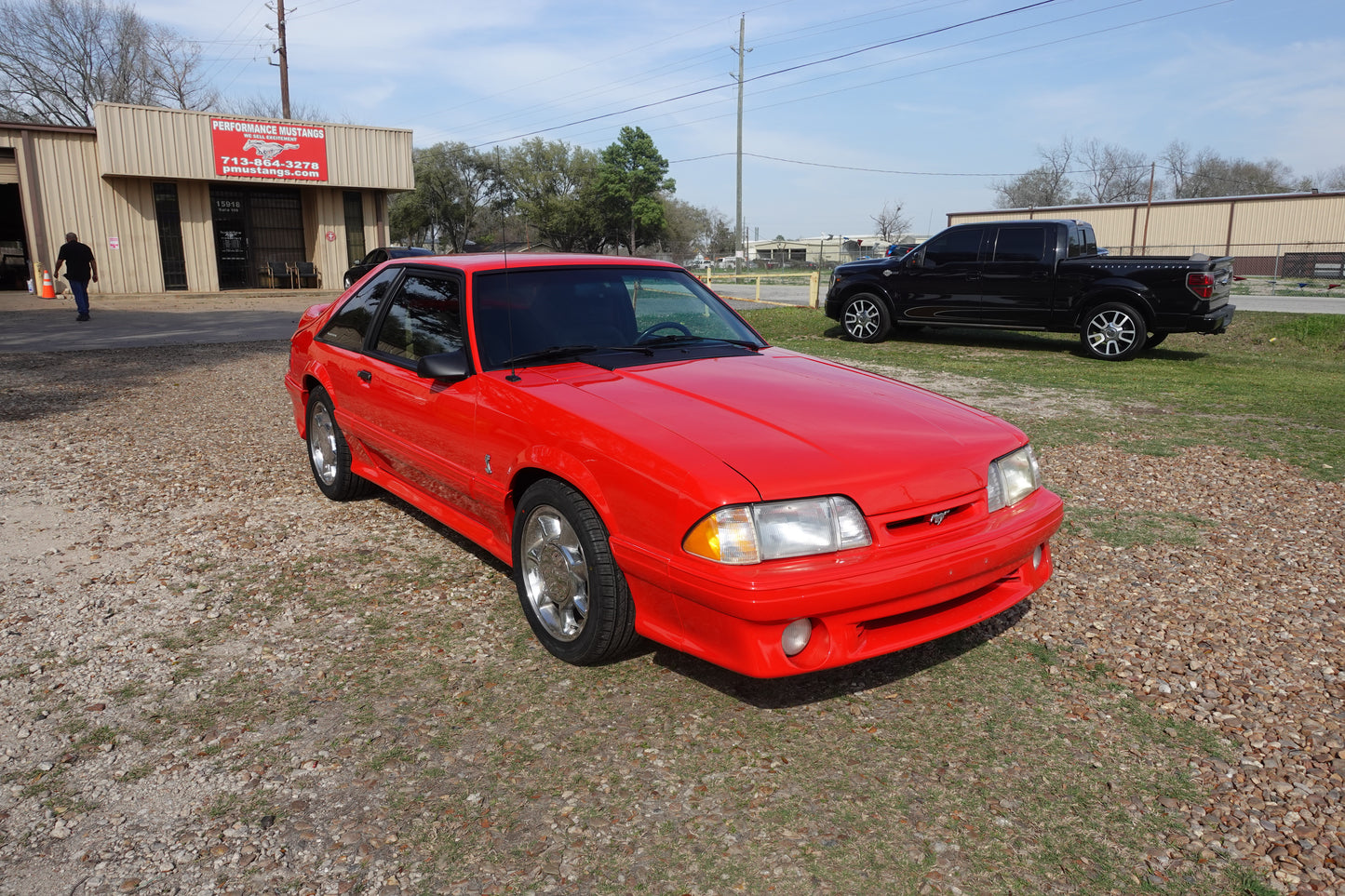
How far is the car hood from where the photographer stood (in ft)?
9.30

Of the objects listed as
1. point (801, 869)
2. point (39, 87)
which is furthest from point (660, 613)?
point (39, 87)

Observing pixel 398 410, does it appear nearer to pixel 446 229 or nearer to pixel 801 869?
pixel 801 869

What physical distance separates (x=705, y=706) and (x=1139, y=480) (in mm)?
4204

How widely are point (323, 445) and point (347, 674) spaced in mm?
2518

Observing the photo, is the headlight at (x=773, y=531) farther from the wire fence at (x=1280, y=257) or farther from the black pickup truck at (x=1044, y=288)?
the wire fence at (x=1280, y=257)

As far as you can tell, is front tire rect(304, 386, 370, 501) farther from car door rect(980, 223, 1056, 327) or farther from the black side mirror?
car door rect(980, 223, 1056, 327)

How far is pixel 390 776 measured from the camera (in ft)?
8.87

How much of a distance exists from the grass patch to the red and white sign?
61.8 ft

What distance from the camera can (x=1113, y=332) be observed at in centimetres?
1188

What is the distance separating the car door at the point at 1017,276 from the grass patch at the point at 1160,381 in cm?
61

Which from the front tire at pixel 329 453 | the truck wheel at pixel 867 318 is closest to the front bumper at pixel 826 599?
the front tire at pixel 329 453

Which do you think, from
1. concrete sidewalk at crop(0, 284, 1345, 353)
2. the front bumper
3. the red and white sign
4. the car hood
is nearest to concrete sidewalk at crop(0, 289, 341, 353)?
concrete sidewalk at crop(0, 284, 1345, 353)

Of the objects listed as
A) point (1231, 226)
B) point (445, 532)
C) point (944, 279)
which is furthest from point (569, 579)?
point (1231, 226)

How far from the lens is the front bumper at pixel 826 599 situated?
105 inches
